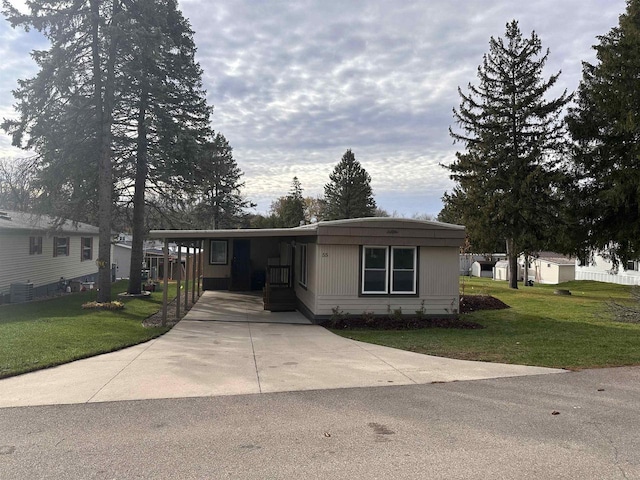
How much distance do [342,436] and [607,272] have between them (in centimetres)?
3660

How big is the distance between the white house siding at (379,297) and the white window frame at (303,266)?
1.86m

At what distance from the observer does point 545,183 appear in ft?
80.6

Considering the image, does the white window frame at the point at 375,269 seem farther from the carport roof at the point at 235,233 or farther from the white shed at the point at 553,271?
the white shed at the point at 553,271

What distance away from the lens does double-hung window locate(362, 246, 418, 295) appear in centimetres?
1248

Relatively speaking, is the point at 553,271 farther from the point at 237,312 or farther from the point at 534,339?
the point at 237,312

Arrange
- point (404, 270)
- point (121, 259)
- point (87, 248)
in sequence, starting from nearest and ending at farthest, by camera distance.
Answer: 1. point (404, 270)
2. point (87, 248)
3. point (121, 259)

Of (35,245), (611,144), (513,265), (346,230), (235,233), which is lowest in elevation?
(513,265)

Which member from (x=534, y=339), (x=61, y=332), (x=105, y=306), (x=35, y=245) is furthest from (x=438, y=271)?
(x=35, y=245)

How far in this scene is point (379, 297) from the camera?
1245 cm

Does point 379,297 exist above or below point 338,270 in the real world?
below

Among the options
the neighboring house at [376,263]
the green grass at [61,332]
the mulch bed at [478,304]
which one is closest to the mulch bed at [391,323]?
the neighboring house at [376,263]

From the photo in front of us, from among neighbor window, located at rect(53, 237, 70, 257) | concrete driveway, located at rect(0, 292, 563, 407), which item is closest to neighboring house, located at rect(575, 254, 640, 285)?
concrete driveway, located at rect(0, 292, 563, 407)

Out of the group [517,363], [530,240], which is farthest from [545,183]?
[517,363]

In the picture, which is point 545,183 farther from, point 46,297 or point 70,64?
point 46,297
